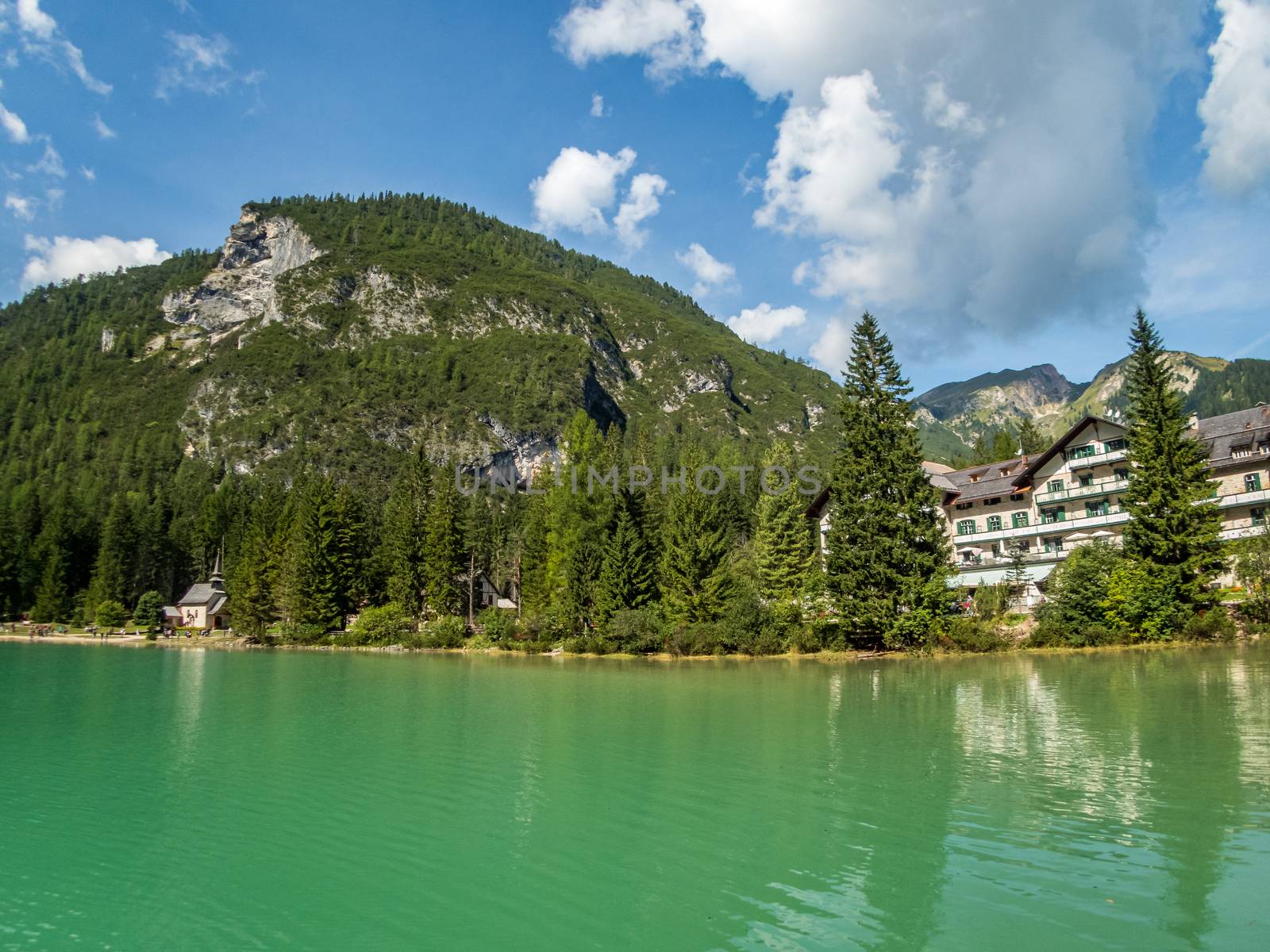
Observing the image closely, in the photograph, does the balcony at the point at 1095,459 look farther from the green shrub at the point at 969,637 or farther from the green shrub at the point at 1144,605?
the green shrub at the point at 969,637

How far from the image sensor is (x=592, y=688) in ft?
100

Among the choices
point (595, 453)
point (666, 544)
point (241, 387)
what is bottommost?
point (666, 544)

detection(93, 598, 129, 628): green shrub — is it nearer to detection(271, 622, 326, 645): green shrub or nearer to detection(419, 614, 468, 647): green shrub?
detection(271, 622, 326, 645): green shrub

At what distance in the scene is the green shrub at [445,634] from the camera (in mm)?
62219

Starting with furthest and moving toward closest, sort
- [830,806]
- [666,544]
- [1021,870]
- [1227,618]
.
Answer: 1. [666,544]
2. [1227,618]
3. [830,806]
4. [1021,870]

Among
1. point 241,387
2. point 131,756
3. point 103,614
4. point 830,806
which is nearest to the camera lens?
point 830,806

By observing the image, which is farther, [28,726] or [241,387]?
[241,387]

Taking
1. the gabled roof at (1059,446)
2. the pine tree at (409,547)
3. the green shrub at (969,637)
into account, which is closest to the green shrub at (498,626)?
the pine tree at (409,547)

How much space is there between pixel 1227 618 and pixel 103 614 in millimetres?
95351

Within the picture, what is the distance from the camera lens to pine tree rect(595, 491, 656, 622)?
5328 cm

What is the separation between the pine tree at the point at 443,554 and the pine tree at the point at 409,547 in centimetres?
79

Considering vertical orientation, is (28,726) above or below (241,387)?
below

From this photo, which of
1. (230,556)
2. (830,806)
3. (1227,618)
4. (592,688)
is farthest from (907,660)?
(230,556)

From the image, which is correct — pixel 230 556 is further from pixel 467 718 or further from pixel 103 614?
pixel 467 718
